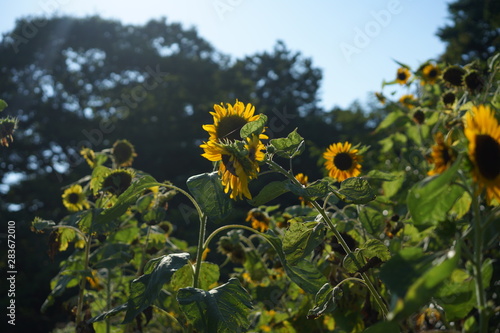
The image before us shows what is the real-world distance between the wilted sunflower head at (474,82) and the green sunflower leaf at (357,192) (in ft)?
4.93

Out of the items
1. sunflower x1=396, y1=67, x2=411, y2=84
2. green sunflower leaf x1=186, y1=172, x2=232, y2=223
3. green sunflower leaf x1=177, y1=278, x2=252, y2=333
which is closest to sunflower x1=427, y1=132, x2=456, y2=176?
green sunflower leaf x1=186, y1=172, x2=232, y2=223

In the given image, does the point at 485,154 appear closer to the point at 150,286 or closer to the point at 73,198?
the point at 150,286

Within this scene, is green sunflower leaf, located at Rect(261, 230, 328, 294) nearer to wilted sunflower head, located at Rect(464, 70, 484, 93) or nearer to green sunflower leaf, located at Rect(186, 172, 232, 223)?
green sunflower leaf, located at Rect(186, 172, 232, 223)

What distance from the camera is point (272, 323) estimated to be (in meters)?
2.68

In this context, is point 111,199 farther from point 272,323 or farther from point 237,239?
point 272,323

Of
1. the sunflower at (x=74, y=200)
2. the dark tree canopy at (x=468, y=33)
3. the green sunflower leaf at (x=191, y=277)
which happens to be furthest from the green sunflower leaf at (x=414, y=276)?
the dark tree canopy at (x=468, y=33)

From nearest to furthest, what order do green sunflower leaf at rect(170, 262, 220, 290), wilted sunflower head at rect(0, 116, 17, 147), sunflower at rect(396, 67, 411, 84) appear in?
green sunflower leaf at rect(170, 262, 220, 290) < wilted sunflower head at rect(0, 116, 17, 147) < sunflower at rect(396, 67, 411, 84)

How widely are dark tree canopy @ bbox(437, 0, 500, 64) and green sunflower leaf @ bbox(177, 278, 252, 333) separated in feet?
54.8

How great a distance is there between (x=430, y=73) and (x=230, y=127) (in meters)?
2.42

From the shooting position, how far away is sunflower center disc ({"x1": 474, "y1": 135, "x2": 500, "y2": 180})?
2.61ft

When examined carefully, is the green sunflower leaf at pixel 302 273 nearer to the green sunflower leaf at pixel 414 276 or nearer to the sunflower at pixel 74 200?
the green sunflower leaf at pixel 414 276

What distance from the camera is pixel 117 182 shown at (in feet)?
6.79

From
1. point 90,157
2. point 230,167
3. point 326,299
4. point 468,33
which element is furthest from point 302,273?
point 468,33

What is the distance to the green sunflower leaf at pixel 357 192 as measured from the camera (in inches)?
49.4
